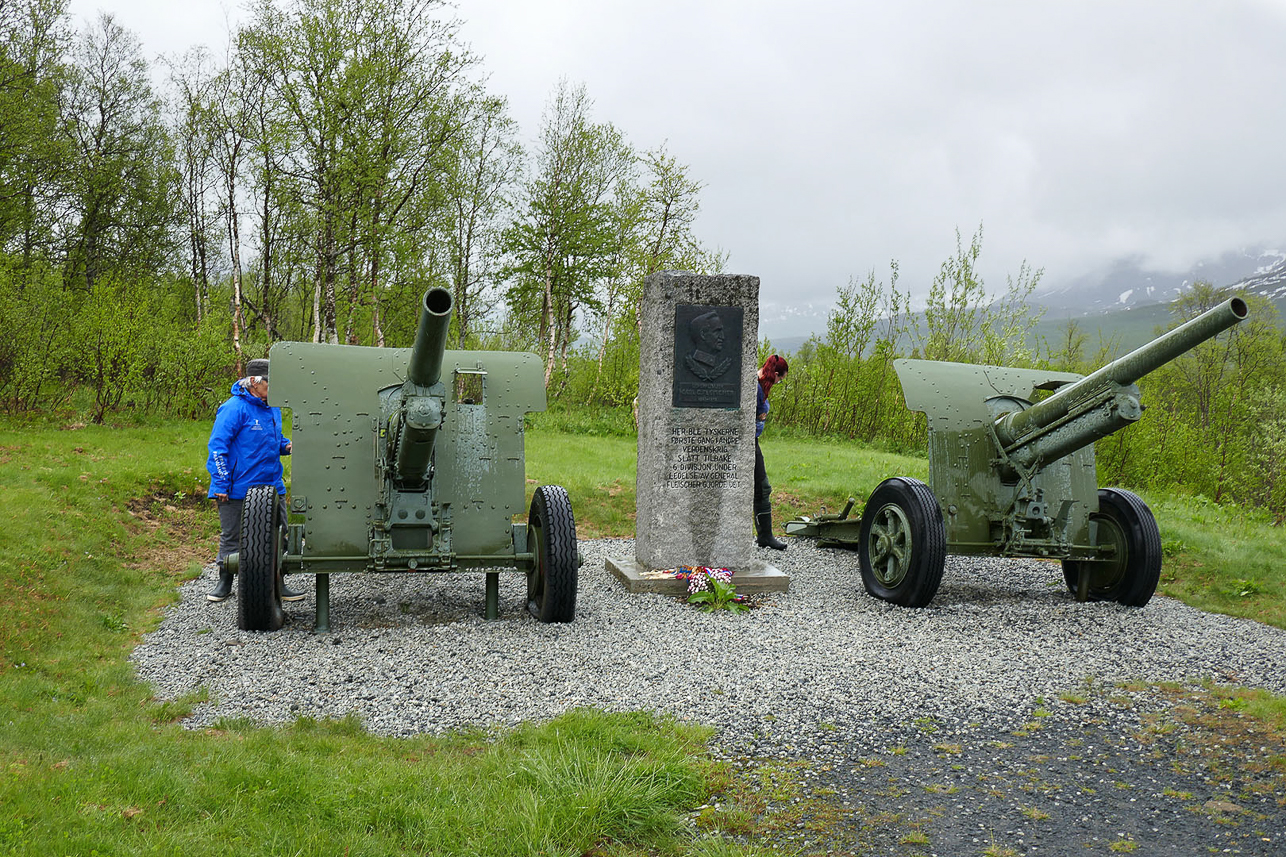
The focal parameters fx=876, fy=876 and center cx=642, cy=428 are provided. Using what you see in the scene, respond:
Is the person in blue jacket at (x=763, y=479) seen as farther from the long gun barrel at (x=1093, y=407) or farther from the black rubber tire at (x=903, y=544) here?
the long gun barrel at (x=1093, y=407)

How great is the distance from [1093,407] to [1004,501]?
1.10 metres

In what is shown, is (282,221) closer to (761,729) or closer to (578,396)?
(578,396)

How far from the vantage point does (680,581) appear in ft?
24.0

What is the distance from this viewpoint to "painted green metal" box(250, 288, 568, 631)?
19.6 feet

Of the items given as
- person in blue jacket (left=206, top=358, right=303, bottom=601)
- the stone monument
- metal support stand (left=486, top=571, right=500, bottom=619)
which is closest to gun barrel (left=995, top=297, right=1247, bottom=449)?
the stone monument

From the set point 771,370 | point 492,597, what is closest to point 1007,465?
point 771,370

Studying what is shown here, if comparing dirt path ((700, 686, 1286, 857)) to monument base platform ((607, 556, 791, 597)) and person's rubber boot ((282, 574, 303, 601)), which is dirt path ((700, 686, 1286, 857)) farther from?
person's rubber boot ((282, 574, 303, 601))

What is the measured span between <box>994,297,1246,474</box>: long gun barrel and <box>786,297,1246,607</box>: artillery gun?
0.01m

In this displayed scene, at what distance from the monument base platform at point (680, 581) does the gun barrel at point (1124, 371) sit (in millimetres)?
2180

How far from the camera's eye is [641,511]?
301 inches

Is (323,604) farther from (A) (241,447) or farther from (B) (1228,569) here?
(B) (1228,569)

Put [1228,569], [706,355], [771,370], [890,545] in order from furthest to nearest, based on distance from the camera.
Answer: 1. [771,370]
2. [1228,569]
3. [706,355]
4. [890,545]

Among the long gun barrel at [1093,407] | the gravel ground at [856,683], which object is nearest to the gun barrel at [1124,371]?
the long gun barrel at [1093,407]

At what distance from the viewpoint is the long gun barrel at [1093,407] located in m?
5.62
